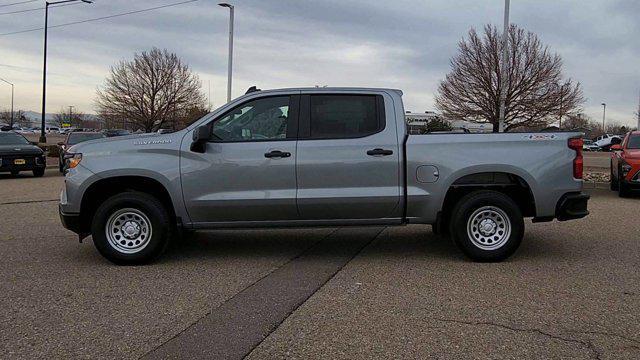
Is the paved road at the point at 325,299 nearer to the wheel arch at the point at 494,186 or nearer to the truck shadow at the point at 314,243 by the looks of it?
the truck shadow at the point at 314,243

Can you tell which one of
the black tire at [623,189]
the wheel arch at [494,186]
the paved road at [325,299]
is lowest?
the paved road at [325,299]

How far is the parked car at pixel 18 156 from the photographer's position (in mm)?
17266

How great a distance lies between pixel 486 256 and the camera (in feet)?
20.6

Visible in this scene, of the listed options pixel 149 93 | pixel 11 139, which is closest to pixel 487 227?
pixel 11 139

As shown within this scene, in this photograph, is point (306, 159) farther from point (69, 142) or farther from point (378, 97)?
point (69, 142)

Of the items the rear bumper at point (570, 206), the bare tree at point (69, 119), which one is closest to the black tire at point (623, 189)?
the rear bumper at point (570, 206)

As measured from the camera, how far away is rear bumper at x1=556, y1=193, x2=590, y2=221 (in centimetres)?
627

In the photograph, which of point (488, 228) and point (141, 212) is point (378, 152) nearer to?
point (488, 228)

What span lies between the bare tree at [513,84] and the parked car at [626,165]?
51.7 ft

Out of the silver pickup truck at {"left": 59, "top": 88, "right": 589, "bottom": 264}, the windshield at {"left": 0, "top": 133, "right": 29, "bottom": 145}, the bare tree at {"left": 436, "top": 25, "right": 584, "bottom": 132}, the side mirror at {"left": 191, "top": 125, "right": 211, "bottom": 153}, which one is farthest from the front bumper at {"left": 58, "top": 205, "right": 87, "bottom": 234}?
the bare tree at {"left": 436, "top": 25, "right": 584, "bottom": 132}

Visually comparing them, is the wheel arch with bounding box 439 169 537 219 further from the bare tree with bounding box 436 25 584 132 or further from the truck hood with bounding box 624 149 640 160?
the bare tree with bounding box 436 25 584 132

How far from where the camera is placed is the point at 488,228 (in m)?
6.32

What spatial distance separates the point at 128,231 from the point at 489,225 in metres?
4.00

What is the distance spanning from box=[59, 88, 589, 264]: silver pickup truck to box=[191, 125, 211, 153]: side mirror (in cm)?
2
